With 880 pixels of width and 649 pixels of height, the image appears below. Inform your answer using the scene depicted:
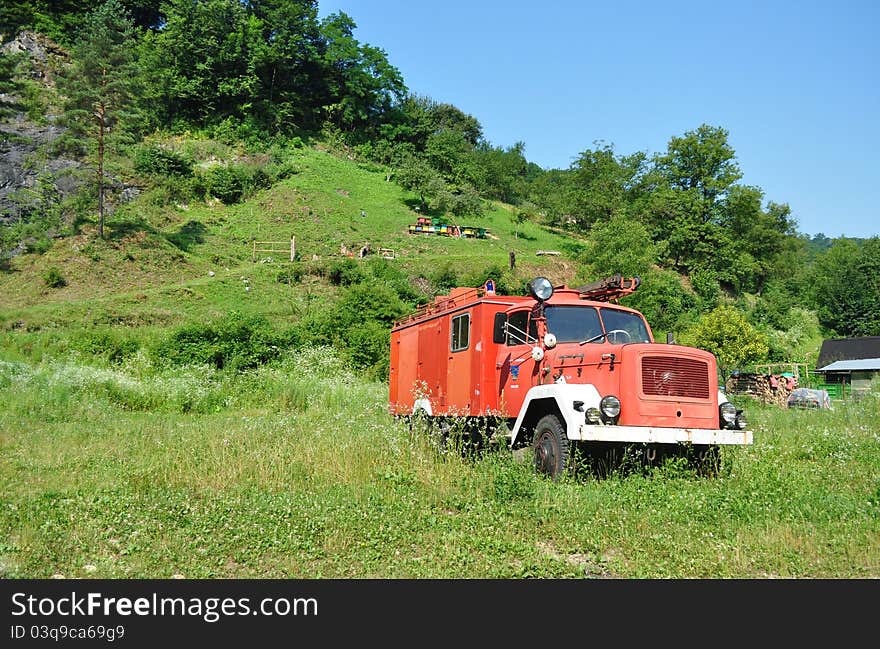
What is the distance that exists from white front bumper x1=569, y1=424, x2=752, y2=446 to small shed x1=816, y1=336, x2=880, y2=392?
32768 millimetres

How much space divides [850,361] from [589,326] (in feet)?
129

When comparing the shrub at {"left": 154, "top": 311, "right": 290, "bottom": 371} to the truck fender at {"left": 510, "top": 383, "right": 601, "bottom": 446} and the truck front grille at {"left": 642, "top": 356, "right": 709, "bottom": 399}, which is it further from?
the truck front grille at {"left": 642, "top": 356, "right": 709, "bottom": 399}

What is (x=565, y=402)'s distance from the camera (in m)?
8.30

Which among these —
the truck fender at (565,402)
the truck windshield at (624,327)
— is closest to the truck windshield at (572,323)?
the truck windshield at (624,327)

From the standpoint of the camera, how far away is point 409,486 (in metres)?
8.00

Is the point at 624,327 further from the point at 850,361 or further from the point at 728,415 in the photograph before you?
the point at 850,361

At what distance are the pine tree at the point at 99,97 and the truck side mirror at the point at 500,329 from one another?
38.2 meters

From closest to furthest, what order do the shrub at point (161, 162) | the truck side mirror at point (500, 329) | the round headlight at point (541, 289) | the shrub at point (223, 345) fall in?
the round headlight at point (541, 289), the truck side mirror at point (500, 329), the shrub at point (223, 345), the shrub at point (161, 162)

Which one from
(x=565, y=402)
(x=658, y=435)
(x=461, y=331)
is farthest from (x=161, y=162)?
(x=658, y=435)

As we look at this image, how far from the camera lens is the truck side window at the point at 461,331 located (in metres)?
11.3

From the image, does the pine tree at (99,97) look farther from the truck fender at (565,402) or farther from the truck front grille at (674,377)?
the truck front grille at (674,377)

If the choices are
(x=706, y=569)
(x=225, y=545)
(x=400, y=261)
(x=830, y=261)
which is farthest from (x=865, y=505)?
(x=830, y=261)

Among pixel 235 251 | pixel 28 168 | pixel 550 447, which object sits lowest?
pixel 550 447

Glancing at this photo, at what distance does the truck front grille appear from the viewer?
28.0 ft
